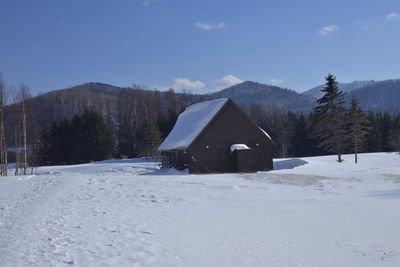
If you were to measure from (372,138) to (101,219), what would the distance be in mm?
63355

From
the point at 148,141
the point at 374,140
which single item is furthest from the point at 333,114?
the point at 374,140

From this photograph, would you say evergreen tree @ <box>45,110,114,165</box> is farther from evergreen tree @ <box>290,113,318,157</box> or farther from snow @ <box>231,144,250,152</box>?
evergreen tree @ <box>290,113,318,157</box>

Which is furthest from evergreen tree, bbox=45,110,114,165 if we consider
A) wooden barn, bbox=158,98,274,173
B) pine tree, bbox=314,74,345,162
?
pine tree, bbox=314,74,345,162

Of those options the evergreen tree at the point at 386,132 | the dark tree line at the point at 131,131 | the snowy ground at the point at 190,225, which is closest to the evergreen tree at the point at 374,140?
the dark tree line at the point at 131,131

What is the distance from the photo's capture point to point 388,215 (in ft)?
33.9

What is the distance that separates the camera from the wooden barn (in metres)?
27.4

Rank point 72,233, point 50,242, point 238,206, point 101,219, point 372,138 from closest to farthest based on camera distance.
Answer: point 50,242 < point 72,233 < point 101,219 < point 238,206 < point 372,138

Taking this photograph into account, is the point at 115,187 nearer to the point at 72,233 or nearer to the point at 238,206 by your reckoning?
the point at 238,206

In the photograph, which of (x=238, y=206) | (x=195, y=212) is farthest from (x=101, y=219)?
(x=238, y=206)

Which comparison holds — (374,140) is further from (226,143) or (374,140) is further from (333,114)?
(226,143)

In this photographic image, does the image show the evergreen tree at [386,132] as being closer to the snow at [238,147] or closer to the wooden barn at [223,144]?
the wooden barn at [223,144]

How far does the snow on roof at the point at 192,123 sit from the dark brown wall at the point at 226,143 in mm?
586

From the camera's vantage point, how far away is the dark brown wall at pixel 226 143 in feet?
89.6

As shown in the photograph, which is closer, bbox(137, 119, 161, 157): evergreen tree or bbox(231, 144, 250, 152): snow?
bbox(231, 144, 250, 152): snow
